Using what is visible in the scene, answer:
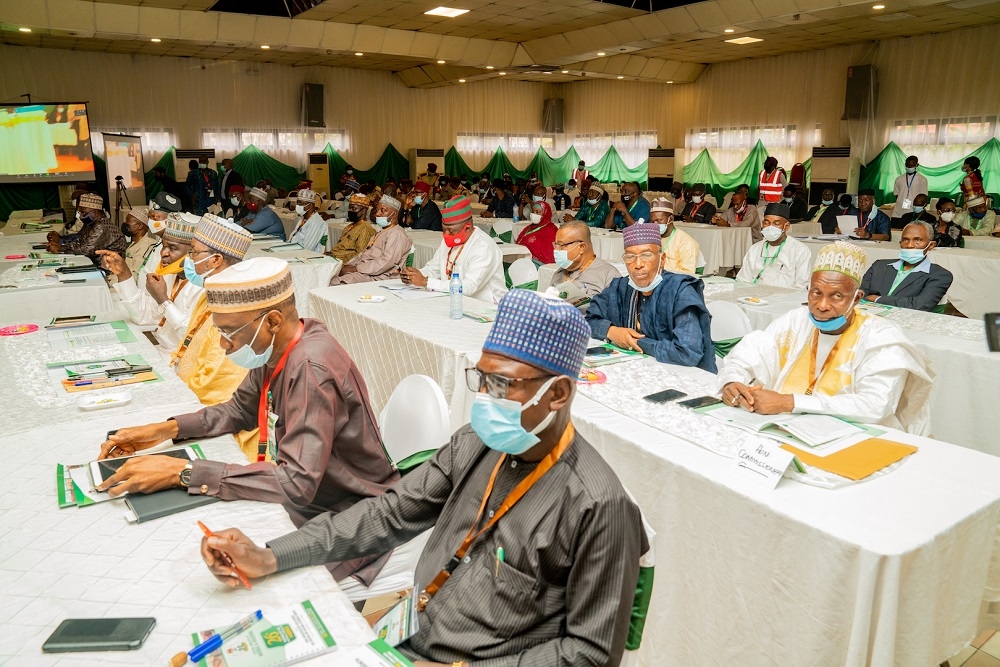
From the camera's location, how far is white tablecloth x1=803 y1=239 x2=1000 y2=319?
6.92 meters

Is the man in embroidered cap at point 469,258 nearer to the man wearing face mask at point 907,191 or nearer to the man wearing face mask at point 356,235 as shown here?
the man wearing face mask at point 356,235

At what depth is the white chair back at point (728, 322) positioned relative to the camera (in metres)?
3.81

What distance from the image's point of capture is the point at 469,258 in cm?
534

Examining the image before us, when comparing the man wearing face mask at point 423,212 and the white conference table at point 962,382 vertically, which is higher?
the man wearing face mask at point 423,212

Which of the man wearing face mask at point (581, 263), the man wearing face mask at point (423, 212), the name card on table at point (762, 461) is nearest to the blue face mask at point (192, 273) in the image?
the man wearing face mask at point (581, 263)

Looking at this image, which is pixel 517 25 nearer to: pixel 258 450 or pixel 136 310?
pixel 136 310

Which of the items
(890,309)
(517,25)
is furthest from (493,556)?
(517,25)

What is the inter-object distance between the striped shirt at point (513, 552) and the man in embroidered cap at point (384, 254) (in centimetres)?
477

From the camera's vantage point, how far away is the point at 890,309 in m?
4.49

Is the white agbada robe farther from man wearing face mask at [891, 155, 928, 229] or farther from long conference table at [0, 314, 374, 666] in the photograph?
man wearing face mask at [891, 155, 928, 229]

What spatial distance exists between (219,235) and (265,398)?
1.50m

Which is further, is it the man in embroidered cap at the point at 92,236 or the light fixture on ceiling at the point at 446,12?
the light fixture on ceiling at the point at 446,12

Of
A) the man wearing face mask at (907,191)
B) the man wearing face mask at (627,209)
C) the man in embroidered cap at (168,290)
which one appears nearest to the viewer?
the man in embroidered cap at (168,290)

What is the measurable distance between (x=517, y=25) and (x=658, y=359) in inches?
407
